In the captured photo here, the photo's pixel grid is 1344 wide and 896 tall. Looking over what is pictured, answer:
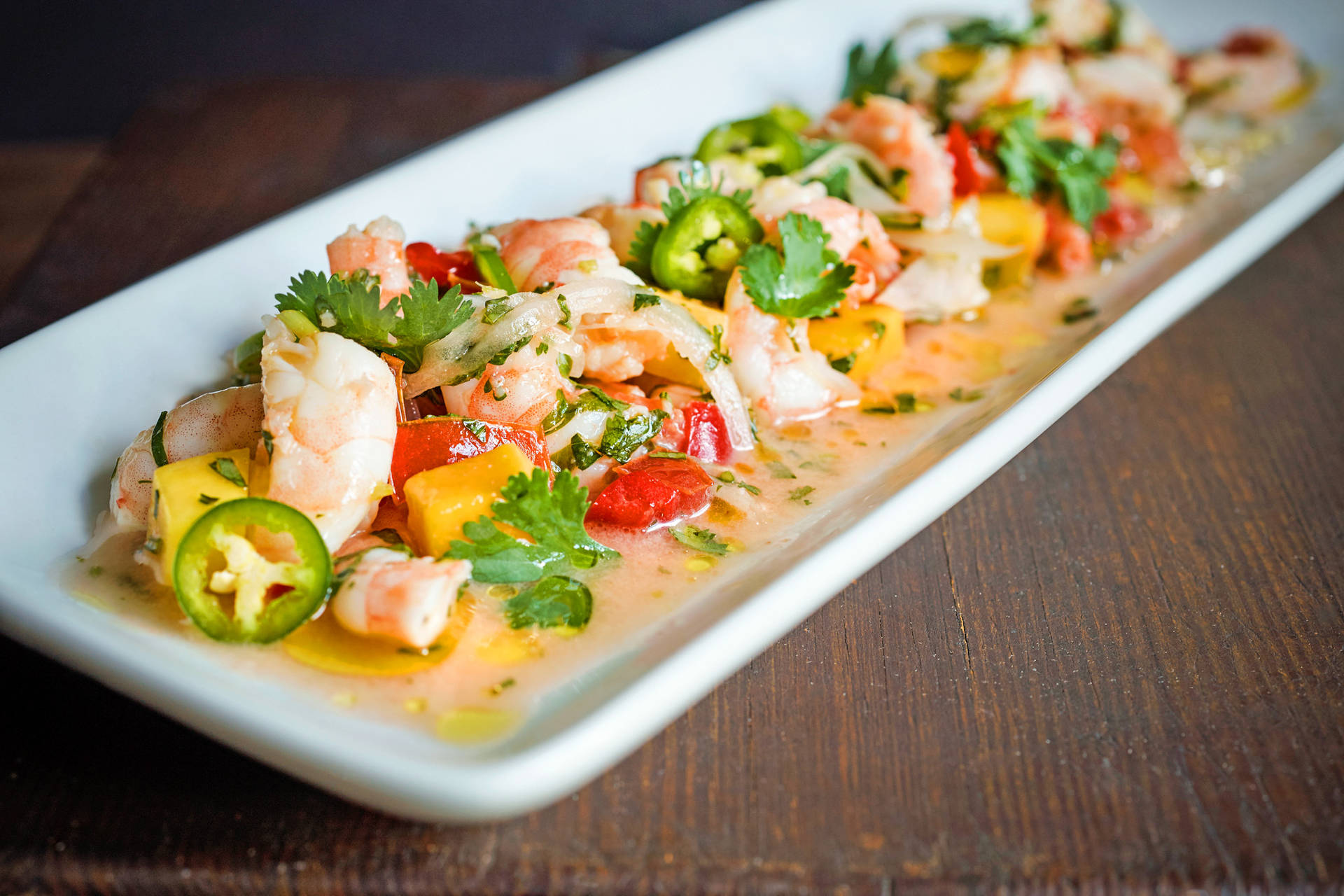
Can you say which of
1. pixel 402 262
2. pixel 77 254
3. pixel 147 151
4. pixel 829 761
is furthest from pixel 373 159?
pixel 829 761

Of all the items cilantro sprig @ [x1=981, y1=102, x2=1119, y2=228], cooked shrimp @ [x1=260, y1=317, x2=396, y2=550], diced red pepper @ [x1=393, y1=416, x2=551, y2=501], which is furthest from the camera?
cilantro sprig @ [x1=981, y1=102, x2=1119, y2=228]

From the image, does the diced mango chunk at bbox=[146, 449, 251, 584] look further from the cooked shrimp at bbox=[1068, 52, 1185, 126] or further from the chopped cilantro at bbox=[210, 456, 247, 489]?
the cooked shrimp at bbox=[1068, 52, 1185, 126]

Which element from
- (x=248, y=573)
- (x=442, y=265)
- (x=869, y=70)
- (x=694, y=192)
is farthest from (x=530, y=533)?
(x=869, y=70)

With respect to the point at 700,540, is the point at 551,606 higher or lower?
higher

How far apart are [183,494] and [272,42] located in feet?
18.9

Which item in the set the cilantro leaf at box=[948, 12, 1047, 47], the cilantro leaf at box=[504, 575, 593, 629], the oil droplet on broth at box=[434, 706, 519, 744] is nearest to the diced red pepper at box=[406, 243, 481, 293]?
the cilantro leaf at box=[504, 575, 593, 629]

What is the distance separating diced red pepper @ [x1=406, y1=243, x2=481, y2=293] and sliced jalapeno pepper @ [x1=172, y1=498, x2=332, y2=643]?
0.87m

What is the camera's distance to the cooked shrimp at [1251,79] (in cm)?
455

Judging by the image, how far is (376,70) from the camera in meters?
6.94

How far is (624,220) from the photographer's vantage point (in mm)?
2859

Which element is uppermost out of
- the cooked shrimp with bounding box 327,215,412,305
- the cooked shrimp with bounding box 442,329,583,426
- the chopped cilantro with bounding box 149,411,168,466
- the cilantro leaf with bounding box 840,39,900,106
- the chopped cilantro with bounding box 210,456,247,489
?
the cooked shrimp with bounding box 327,215,412,305

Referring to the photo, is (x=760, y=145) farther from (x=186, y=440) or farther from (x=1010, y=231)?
(x=186, y=440)

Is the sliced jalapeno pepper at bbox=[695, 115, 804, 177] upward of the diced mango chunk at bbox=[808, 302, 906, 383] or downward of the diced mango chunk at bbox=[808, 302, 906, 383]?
upward

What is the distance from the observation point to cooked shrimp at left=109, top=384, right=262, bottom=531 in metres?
2.11
